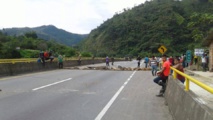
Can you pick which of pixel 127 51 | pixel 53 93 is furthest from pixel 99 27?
pixel 53 93

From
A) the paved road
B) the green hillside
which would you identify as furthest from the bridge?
the green hillside

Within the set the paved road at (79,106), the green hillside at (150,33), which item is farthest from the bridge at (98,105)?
the green hillside at (150,33)

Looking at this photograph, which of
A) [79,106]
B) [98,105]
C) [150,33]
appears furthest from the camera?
[150,33]

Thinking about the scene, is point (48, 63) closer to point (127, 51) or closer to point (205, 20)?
point (205, 20)

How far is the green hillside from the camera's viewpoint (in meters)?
112

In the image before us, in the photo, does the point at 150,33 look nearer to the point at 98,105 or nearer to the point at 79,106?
the point at 98,105

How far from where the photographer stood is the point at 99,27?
17200 cm

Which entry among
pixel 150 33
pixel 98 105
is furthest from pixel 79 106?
pixel 150 33

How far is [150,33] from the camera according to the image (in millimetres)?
125438

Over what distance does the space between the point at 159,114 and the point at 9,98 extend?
5280 millimetres

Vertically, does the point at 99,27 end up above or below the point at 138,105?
above

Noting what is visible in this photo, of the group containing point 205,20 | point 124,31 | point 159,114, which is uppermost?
point 124,31

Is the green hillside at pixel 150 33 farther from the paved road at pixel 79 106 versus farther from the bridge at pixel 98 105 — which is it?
the bridge at pixel 98 105

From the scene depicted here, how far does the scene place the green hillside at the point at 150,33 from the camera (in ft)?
367
